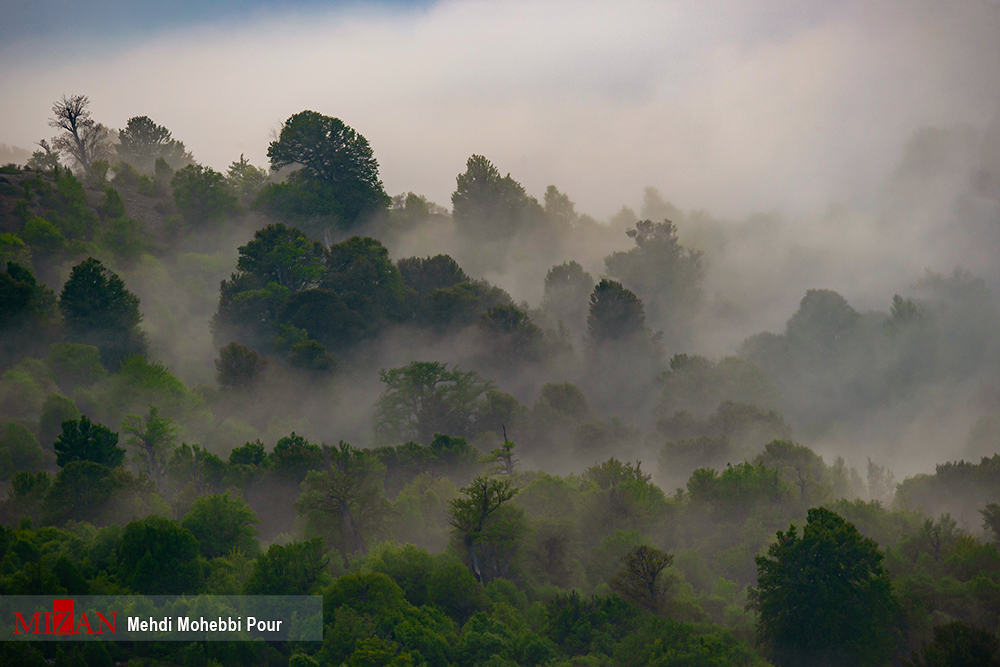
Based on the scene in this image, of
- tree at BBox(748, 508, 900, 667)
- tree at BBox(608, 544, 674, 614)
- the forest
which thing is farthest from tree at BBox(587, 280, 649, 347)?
tree at BBox(748, 508, 900, 667)

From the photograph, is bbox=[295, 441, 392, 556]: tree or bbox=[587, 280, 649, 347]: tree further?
bbox=[587, 280, 649, 347]: tree

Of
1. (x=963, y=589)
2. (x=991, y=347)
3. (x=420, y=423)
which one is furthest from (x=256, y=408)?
(x=991, y=347)

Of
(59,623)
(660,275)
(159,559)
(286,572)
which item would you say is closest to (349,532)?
(286,572)

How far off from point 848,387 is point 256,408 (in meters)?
102

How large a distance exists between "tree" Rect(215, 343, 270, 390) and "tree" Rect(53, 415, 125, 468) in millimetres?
22696

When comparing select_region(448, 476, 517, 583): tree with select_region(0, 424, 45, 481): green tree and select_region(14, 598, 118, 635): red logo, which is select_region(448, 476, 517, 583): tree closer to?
select_region(14, 598, 118, 635): red logo

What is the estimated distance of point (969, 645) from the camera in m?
42.3

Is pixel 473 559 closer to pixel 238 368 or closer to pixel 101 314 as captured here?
pixel 238 368

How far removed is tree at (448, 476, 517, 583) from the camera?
54.6 metres

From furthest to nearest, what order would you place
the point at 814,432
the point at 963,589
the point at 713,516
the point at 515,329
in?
the point at 814,432, the point at 515,329, the point at 713,516, the point at 963,589

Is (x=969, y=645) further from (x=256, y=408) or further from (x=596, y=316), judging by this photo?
(x=596, y=316)

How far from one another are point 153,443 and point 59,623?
30.2 metres

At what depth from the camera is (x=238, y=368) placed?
295ft

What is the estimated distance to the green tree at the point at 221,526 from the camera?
178ft
